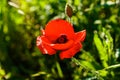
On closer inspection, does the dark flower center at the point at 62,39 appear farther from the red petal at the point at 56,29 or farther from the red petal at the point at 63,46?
the red petal at the point at 63,46

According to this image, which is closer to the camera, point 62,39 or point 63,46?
→ point 63,46

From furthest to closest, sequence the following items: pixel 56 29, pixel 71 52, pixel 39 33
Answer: pixel 39 33 < pixel 56 29 < pixel 71 52

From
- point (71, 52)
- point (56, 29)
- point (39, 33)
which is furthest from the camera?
point (39, 33)

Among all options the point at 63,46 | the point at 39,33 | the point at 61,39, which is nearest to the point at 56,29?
the point at 61,39

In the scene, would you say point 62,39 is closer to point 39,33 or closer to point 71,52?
point 71,52

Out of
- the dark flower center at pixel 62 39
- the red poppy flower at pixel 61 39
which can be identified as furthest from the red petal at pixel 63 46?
the dark flower center at pixel 62 39

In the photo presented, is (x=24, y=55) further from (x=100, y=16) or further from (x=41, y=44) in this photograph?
(x=41, y=44)

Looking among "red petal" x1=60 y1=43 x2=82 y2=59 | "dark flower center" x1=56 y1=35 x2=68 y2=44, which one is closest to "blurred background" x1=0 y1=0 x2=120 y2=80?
"dark flower center" x1=56 y1=35 x2=68 y2=44

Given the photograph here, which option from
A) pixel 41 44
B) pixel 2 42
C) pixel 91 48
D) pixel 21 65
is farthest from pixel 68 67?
pixel 41 44
